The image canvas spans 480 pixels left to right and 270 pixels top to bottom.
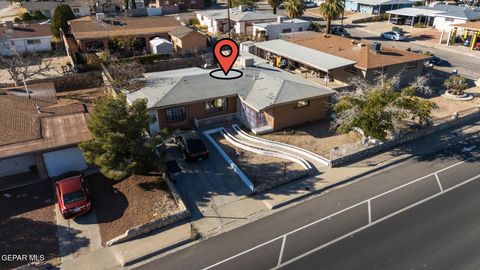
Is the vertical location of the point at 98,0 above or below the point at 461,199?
above

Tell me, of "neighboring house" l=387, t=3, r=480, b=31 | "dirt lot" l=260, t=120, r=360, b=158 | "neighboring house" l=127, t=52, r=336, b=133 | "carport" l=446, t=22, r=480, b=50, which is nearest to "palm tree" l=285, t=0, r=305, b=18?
"neighboring house" l=387, t=3, r=480, b=31

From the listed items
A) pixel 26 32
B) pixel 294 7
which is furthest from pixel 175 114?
pixel 294 7

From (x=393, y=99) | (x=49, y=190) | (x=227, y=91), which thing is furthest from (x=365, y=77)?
(x=49, y=190)

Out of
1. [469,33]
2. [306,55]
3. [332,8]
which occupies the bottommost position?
[306,55]

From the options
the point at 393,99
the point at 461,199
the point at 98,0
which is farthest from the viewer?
the point at 98,0

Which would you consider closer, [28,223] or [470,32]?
[28,223]

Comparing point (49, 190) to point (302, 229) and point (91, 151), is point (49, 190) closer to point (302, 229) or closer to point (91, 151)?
point (91, 151)

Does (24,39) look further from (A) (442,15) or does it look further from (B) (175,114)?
(A) (442,15)
